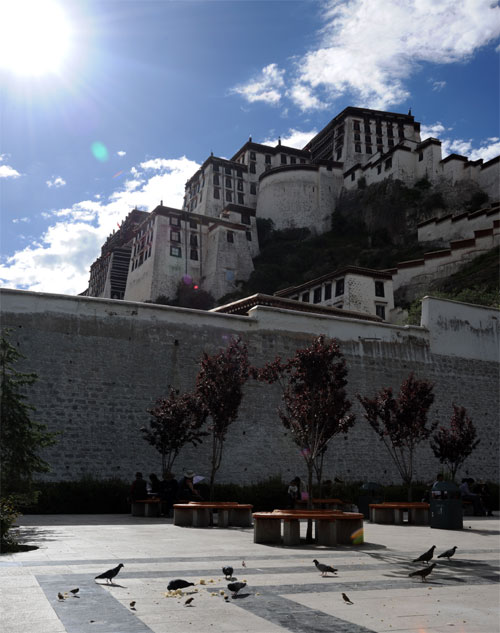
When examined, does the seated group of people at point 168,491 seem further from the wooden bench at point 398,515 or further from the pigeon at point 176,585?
the pigeon at point 176,585

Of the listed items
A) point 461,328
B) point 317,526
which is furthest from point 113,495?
point 461,328

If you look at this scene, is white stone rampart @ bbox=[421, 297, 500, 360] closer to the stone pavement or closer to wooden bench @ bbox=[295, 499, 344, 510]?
wooden bench @ bbox=[295, 499, 344, 510]

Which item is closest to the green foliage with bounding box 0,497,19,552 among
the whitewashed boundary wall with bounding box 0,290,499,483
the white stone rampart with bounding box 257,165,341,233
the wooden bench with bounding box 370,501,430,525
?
the whitewashed boundary wall with bounding box 0,290,499,483

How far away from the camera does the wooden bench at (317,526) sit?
960 cm

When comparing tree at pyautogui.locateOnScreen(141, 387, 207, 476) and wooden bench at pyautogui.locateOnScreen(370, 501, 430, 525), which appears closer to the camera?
wooden bench at pyautogui.locateOnScreen(370, 501, 430, 525)

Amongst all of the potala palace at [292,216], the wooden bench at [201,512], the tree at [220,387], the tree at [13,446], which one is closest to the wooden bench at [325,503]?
the wooden bench at [201,512]

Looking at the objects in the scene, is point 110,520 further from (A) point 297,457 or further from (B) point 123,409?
(A) point 297,457

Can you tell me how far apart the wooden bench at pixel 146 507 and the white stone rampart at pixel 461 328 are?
13.4m

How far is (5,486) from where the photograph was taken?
11039 mm

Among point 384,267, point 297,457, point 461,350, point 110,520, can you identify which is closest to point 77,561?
point 110,520

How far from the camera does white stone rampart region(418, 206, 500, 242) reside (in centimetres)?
5475

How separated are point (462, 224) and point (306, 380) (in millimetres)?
50895

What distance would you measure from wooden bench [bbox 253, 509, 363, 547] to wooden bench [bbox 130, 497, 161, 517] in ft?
17.2

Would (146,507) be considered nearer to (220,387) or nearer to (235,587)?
(220,387)
